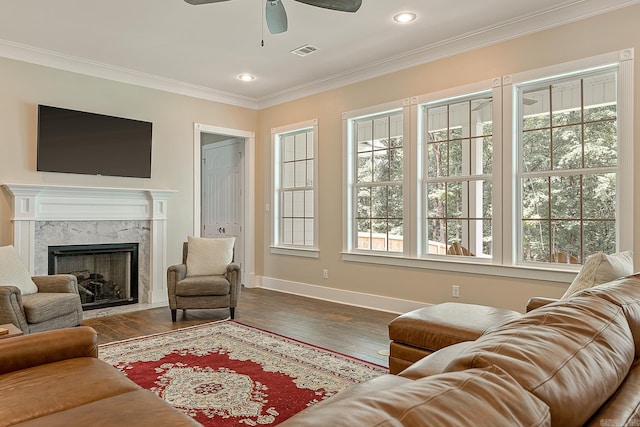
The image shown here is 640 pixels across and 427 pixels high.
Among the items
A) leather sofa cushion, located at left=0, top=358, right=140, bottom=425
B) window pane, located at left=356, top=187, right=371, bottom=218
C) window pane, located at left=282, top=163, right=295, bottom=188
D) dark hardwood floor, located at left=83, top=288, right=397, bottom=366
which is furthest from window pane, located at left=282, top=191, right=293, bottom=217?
leather sofa cushion, located at left=0, top=358, right=140, bottom=425

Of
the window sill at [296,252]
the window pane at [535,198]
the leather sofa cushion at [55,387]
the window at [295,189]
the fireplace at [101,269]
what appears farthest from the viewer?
the window at [295,189]

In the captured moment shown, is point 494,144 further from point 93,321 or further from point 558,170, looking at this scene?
point 93,321

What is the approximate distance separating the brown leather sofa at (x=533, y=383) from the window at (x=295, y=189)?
493cm

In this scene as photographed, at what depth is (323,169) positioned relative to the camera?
5.82 metres

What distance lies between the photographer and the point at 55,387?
5.16 feet

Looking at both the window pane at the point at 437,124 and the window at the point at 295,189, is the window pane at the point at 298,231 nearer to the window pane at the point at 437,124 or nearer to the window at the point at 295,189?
the window at the point at 295,189

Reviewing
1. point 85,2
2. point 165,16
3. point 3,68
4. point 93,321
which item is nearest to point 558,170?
point 165,16

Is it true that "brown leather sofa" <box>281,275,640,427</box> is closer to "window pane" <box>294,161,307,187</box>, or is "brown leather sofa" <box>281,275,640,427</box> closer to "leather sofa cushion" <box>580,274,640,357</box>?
"leather sofa cushion" <box>580,274,640,357</box>

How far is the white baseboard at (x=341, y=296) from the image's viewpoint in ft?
16.0

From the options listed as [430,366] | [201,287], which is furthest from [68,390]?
[201,287]

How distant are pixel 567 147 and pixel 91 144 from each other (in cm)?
510

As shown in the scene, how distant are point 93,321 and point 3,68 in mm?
2855

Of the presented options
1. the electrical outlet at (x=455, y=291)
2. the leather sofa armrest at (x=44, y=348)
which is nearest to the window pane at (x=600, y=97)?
the electrical outlet at (x=455, y=291)

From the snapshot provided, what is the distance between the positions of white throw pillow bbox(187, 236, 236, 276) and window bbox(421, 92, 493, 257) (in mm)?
2355
